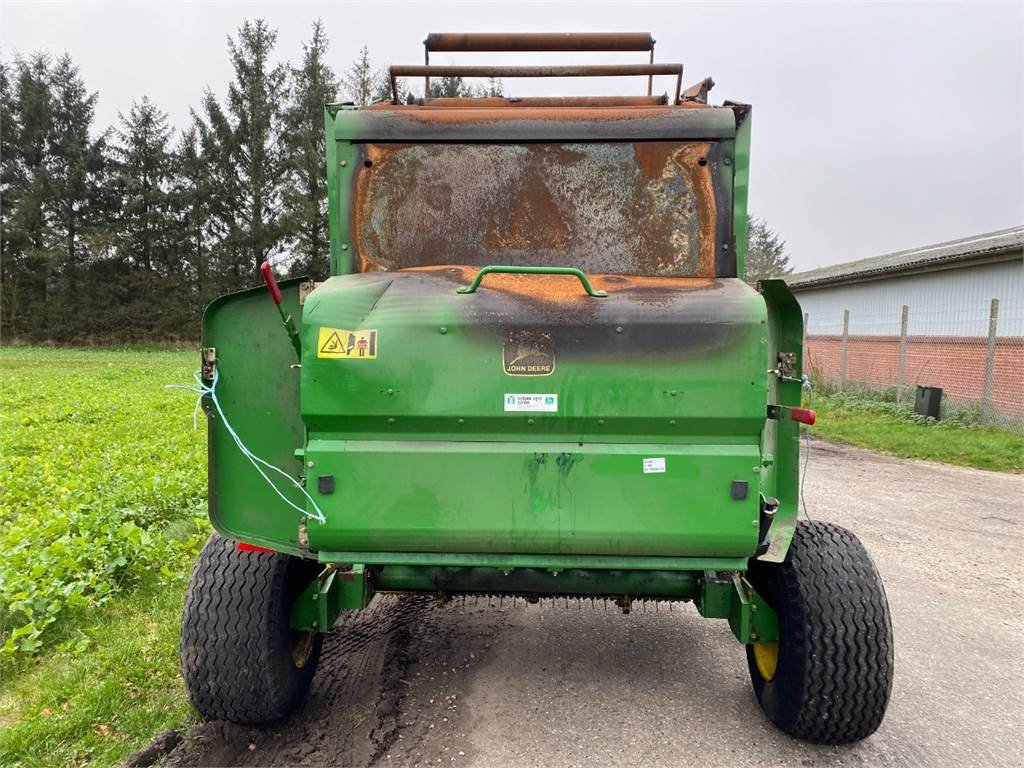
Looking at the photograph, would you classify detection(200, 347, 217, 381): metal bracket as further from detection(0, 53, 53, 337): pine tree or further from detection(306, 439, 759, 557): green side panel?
detection(0, 53, 53, 337): pine tree

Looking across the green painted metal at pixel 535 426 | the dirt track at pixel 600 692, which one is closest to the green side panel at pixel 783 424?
the green painted metal at pixel 535 426

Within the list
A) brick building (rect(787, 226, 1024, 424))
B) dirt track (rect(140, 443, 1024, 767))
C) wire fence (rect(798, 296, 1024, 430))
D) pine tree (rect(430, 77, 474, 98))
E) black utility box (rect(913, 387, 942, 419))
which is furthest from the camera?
pine tree (rect(430, 77, 474, 98))

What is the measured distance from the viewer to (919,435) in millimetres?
11391

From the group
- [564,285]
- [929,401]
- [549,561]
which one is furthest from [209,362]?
[929,401]

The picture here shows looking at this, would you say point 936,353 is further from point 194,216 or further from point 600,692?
point 194,216

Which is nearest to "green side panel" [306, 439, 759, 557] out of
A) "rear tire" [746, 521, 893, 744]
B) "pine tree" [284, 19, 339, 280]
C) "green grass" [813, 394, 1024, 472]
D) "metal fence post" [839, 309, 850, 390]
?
"rear tire" [746, 521, 893, 744]

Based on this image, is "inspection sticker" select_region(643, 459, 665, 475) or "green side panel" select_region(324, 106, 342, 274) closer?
"inspection sticker" select_region(643, 459, 665, 475)

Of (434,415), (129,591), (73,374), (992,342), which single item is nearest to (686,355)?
(434,415)

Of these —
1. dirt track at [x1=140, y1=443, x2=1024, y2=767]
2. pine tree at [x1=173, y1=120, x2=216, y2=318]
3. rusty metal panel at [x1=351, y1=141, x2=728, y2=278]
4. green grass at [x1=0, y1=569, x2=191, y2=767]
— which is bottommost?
dirt track at [x1=140, y1=443, x2=1024, y2=767]

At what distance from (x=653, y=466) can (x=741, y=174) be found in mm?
1480

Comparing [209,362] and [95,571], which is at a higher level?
[209,362]

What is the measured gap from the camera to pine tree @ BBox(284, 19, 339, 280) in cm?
3462

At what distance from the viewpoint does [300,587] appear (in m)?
3.13

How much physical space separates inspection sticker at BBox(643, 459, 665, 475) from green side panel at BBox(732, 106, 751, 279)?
1.15 m
